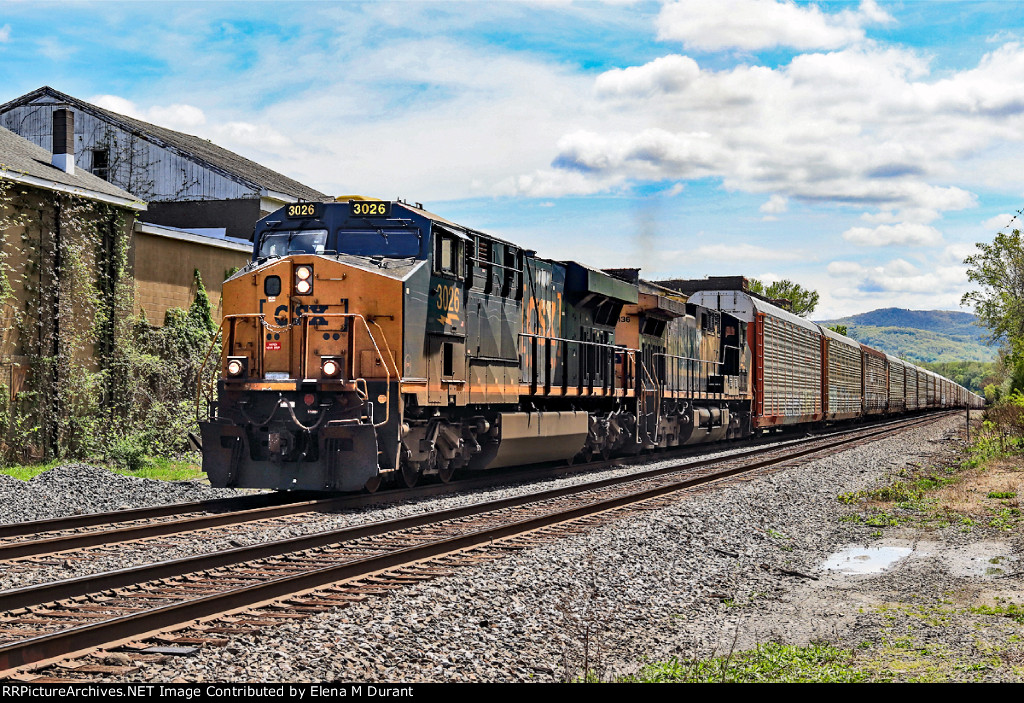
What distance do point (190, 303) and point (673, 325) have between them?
1075 cm

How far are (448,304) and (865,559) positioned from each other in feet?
20.0

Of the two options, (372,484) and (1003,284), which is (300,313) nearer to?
(372,484)

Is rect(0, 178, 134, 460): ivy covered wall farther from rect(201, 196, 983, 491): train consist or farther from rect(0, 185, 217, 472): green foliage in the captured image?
rect(201, 196, 983, 491): train consist

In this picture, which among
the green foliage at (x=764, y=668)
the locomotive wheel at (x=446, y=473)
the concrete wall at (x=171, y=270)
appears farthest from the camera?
the concrete wall at (x=171, y=270)

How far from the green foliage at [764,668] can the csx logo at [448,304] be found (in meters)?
7.37

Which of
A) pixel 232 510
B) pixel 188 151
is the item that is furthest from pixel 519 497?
pixel 188 151

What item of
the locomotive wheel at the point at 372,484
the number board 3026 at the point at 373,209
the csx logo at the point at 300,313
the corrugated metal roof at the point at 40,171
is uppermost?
the corrugated metal roof at the point at 40,171

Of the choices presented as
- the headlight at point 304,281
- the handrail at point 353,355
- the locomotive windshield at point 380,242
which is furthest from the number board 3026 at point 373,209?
the handrail at point 353,355

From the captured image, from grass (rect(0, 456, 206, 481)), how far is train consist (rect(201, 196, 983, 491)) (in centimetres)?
416

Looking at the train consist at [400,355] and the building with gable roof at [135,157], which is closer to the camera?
the train consist at [400,355]

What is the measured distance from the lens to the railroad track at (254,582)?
18.2ft

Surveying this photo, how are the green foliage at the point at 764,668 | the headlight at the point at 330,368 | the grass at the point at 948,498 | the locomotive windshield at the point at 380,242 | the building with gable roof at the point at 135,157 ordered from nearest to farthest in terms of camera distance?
the green foliage at the point at 764,668 → the grass at the point at 948,498 → the headlight at the point at 330,368 → the locomotive windshield at the point at 380,242 → the building with gable roof at the point at 135,157

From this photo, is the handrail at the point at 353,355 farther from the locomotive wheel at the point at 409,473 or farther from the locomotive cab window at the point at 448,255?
the locomotive wheel at the point at 409,473
